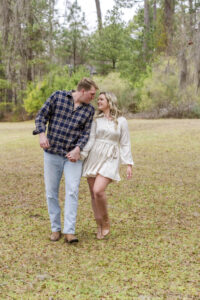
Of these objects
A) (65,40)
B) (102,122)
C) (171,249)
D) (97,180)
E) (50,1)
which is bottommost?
(171,249)

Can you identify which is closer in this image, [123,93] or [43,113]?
[43,113]

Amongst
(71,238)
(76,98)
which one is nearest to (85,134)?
(76,98)

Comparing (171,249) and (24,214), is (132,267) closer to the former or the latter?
(171,249)

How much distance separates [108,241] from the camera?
3.90 m

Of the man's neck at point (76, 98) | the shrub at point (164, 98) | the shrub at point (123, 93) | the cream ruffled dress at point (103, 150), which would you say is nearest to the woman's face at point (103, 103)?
the cream ruffled dress at point (103, 150)

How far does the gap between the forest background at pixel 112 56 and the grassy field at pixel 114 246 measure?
6.73ft

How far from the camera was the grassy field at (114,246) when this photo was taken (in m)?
2.87

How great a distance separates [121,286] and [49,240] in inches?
48.2

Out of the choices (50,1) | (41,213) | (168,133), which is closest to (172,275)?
(41,213)

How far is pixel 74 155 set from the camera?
346 centimetres

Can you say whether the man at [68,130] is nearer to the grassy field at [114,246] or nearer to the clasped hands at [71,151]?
the clasped hands at [71,151]

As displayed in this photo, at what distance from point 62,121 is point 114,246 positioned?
4.43 ft

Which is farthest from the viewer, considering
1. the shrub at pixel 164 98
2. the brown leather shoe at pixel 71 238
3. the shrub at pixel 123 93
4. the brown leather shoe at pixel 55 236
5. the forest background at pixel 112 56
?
the shrub at pixel 123 93

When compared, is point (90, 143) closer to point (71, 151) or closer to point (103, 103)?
point (71, 151)
